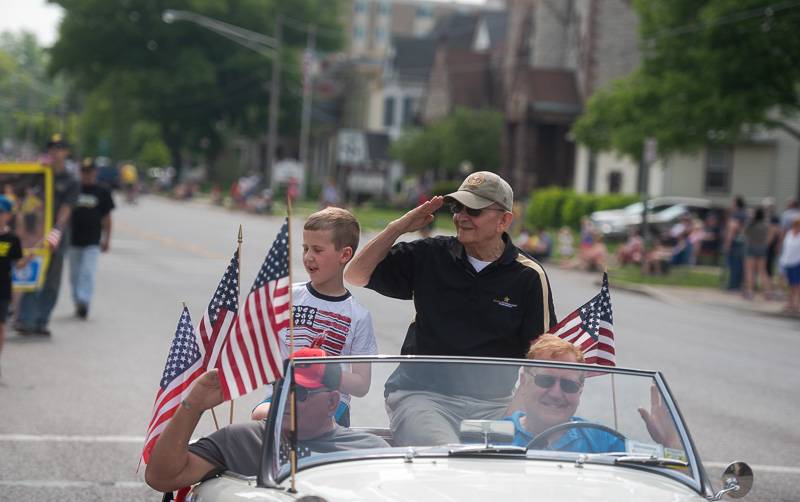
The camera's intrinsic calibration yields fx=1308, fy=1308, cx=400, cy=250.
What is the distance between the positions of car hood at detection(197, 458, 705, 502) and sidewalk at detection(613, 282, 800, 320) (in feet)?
62.8

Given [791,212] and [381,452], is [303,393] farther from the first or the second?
[791,212]

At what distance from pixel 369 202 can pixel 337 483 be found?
2385 inches

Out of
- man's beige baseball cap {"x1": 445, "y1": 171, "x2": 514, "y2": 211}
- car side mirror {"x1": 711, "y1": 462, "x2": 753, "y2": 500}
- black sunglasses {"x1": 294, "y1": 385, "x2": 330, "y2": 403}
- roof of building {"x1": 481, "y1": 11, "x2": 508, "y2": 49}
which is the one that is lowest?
car side mirror {"x1": 711, "y1": 462, "x2": 753, "y2": 500}

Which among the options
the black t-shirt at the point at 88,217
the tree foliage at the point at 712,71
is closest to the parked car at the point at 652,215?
the tree foliage at the point at 712,71

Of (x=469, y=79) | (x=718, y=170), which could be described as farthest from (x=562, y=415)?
(x=469, y=79)

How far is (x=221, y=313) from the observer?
5.19 metres

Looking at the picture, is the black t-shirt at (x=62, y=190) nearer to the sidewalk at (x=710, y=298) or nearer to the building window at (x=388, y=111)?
the sidewalk at (x=710, y=298)

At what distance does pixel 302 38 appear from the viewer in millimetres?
84500

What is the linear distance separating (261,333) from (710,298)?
856 inches

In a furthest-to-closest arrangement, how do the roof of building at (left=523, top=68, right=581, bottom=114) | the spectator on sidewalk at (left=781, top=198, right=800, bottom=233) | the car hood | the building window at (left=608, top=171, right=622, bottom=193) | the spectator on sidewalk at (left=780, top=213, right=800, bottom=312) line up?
the roof of building at (left=523, top=68, right=581, bottom=114)
the building window at (left=608, top=171, right=622, bottom=193)
the spectator on sidewalk at (left=781, top=198, right=800, bottom=233)
the spectator on sidewalk at (left=780, top=213, right=800, bottom=312)
the car hood

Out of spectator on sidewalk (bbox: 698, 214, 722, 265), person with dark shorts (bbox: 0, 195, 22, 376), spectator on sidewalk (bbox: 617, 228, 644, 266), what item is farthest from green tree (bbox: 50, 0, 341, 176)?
person with dark shorts (bbox: 0, 195, 22, 376)

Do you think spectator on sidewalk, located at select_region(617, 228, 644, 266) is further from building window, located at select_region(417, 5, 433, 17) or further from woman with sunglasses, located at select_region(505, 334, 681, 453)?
building window, located at select_region(417, 5, 433, 17)

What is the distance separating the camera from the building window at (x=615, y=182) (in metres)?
52.0

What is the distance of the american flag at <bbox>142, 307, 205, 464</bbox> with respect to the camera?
16.1 ft
